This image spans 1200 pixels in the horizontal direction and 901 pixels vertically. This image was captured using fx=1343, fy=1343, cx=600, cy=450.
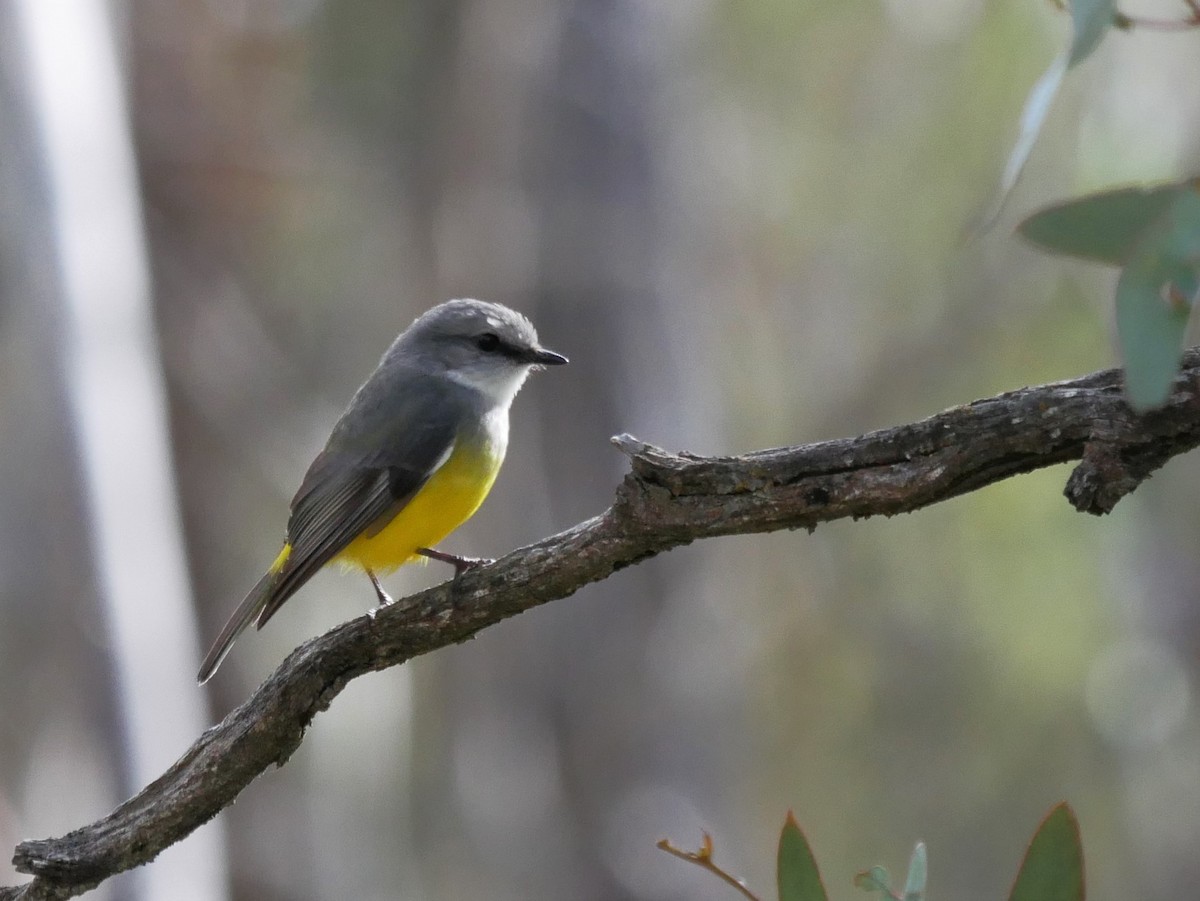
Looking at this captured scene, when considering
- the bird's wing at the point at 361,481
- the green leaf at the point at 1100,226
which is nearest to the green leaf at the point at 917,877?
the green leaf at the point at 1100,226

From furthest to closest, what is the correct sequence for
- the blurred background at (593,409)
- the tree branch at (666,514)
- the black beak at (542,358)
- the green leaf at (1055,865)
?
the blurred background at (593,409) < the black beak at (542,358) < the tree branch at (666,514) < the green leaf at (1055,865)

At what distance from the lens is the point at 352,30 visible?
1109 cm

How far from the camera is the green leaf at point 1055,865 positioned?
1.71m

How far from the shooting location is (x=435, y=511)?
14.2 ft

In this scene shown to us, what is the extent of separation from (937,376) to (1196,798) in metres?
3.45

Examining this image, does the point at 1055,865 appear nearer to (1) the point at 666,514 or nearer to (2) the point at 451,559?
(1) the point at 666,514

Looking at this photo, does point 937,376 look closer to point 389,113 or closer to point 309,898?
point 389,113

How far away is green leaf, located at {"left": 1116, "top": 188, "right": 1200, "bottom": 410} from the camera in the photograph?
141 cm

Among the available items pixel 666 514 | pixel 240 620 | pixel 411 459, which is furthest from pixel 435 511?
pixel 666 514

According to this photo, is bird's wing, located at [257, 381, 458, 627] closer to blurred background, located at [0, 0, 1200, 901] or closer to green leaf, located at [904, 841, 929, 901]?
blurred background, located at [0, 0, 1200, 901]

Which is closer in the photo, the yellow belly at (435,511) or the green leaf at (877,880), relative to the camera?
the green leaf at (877,880)

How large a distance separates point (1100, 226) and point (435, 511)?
3079mm

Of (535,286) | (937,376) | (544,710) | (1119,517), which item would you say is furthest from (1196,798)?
(535,286)

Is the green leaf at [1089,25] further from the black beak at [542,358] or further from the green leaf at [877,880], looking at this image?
the black beak at [542,358]
